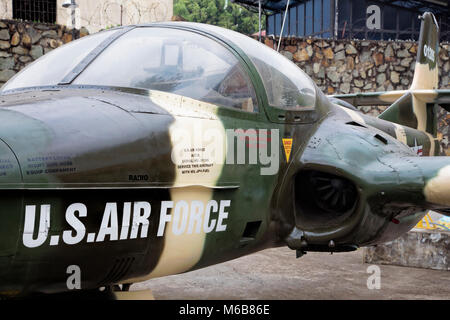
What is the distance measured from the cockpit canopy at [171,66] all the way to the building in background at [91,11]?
47.1 ft

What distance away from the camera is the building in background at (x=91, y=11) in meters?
18.5

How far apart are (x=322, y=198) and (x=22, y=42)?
966 centimetres

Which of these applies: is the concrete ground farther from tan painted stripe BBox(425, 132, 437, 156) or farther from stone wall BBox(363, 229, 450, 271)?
tan painted stripe BBox(425, 132, 437, 156)

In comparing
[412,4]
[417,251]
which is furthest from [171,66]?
[412,4]

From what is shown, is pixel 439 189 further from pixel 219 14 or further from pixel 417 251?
pixel 219 14

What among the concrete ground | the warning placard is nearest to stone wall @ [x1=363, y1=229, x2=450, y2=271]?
the concrete ground

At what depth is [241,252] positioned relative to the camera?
3.68 metres

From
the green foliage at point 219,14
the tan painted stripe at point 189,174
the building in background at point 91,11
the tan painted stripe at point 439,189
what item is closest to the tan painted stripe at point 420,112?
the tan painted stripe at point 439,189

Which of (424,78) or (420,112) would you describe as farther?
(424,78)

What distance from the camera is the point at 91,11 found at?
1977 centimetres

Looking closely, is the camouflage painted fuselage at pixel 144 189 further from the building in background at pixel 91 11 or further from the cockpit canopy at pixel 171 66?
the building in background at pixel 91 11

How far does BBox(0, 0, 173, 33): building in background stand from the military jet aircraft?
14.5m

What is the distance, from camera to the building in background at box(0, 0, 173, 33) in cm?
1850

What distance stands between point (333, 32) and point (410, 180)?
59.4 feet
